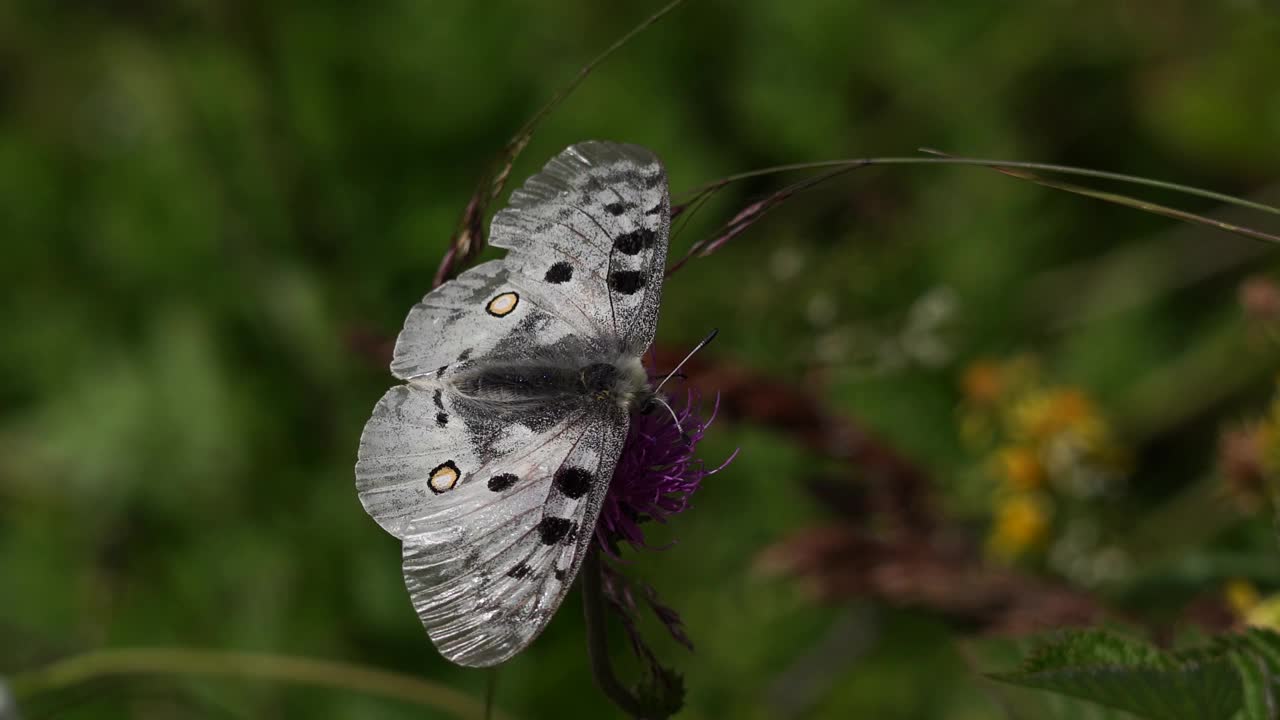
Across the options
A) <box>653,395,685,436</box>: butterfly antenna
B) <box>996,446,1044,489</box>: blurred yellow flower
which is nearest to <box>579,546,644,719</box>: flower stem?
<box>653,395,685,436</box>: butterfly antenna

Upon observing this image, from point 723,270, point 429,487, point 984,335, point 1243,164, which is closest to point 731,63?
point 723,270

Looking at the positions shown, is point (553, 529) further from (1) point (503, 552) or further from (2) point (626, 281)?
(2) point (626, 281)

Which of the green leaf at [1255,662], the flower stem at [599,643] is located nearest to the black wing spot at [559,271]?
the flower stem at [599,643]

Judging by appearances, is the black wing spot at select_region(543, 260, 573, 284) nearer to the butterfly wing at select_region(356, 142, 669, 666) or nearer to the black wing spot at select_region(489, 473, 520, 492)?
the butterfly wing at select_region(356, 142, 669, 666)

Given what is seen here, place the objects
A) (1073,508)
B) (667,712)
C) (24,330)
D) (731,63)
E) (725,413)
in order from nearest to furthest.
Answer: (667,712) → (725,413) → (1073,508) → (24,330) → (731,63)

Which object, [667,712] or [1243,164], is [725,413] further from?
[1243,164]

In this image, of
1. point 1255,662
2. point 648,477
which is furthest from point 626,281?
point 1255,662

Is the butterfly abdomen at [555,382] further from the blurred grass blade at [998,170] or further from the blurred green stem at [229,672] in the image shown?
the blurred green stem at [229,672]

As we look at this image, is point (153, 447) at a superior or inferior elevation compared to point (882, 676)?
superior

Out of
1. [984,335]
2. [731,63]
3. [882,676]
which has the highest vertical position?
[731,63]
